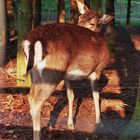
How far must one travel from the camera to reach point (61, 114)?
801 centimetres

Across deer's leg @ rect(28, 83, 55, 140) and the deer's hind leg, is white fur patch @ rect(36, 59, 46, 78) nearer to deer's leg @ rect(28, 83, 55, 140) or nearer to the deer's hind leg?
deer's leg @ rect(28, 83, 55, 140)

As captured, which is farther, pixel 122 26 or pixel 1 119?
pixel 122 26

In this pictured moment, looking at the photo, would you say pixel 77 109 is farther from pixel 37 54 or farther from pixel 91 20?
pixel 37 54

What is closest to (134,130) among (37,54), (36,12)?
(37,54)

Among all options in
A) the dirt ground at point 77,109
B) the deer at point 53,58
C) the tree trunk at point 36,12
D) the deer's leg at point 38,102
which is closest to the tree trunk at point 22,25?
the dirt ground at point 77,109

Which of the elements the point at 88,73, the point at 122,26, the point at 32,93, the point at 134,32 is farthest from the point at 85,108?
the point at 122,26

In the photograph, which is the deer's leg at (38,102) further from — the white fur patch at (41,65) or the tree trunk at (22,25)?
the tree trunk at (22,25)

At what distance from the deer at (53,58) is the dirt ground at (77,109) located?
379mm

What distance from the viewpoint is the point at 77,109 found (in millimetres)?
8266

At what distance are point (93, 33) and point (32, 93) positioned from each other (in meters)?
1.54

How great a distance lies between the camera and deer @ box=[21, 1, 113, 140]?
627 centimetres

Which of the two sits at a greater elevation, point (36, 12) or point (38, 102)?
point (38, 102)

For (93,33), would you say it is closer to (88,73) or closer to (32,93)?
(88,73)

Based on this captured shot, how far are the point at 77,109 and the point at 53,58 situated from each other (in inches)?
82.5
